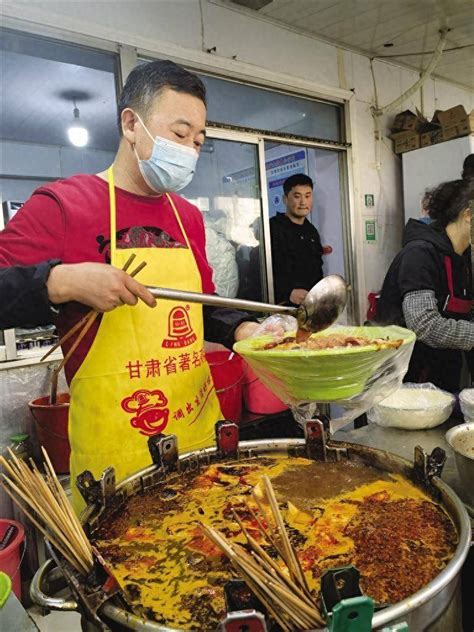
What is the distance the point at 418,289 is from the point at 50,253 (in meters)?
1.97

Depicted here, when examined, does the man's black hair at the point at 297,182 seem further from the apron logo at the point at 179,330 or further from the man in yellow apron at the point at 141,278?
the apron logo at the point at 179,330

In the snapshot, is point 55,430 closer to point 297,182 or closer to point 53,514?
point 53,514

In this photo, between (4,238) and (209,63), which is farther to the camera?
(209,63)

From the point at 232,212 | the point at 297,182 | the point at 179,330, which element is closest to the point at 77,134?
the point at 232,212

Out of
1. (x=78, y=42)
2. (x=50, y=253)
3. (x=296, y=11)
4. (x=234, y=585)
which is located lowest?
(x=234, y=585)

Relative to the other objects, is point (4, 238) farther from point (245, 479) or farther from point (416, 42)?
point (416, 42)

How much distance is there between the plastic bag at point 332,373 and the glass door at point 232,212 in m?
2.23

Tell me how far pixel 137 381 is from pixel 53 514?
746 mm

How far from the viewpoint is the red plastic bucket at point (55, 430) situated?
2.52 meters

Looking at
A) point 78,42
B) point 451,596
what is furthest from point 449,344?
point 78,42

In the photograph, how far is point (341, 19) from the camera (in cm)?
418

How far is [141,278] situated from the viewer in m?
1.67

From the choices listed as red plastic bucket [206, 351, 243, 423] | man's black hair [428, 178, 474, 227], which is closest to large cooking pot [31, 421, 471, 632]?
red plastic bucket [206, 351, 243, 423]

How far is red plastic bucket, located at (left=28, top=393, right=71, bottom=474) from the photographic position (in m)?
2.52
